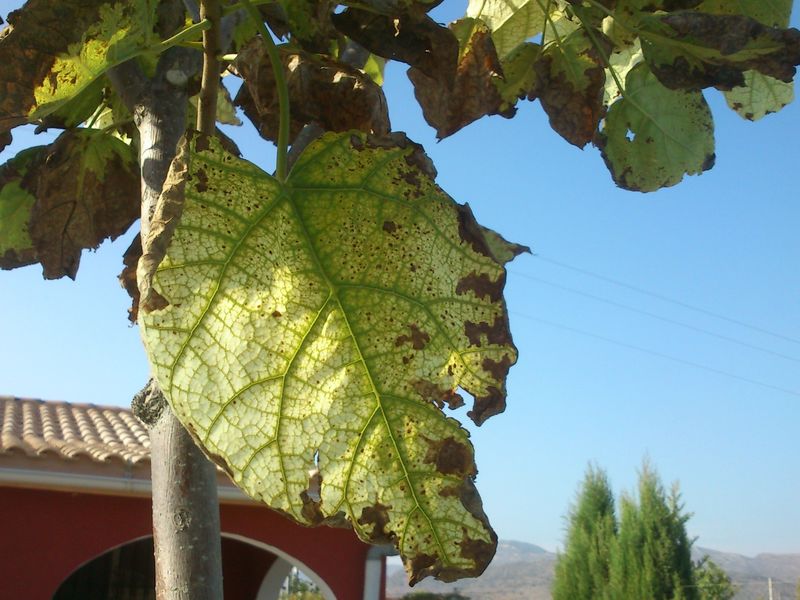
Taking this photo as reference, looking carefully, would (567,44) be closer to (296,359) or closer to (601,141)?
(601,141)

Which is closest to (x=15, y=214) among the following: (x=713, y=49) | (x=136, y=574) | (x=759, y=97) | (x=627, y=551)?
(x=713, y=49)

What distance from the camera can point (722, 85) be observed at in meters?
0.82

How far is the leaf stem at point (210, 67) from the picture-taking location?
694 millimetres

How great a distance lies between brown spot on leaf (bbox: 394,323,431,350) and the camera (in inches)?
23.5

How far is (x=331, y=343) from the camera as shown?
587 mm

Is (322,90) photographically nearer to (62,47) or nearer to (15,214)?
(62,47)

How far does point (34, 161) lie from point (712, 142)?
2.75ft

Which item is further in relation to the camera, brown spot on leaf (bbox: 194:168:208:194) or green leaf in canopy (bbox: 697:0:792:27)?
green leaf in canopy (bbox: 697:0:792:27)

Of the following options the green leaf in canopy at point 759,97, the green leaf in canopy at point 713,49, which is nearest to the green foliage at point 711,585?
the green leaf in canopy at point 759,97

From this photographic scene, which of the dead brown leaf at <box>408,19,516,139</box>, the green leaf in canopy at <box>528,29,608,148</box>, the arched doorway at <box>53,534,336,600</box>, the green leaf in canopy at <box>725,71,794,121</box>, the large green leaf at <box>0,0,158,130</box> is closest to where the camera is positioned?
the large green leaf at <box>0,0,158,130</box>

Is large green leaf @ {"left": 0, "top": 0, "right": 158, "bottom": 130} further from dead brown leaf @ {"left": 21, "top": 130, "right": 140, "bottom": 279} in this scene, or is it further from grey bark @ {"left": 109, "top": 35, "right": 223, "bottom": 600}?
dead brown leaf @ {"left": 21, "top": 130, "right": 140, "bottom": 279}

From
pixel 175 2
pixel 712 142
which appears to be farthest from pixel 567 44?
pixel 175 2

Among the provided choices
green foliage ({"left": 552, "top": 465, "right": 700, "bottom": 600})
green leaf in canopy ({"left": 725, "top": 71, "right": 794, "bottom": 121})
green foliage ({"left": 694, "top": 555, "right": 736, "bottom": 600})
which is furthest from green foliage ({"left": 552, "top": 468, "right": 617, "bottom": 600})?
green leaf in canopy ({"left": 725, "top": 71, "right": 794, "bottom": 121})

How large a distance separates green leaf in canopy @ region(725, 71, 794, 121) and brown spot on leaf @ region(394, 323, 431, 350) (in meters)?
0.77
